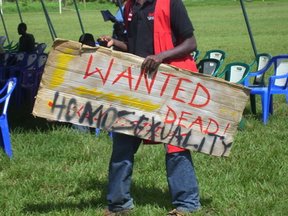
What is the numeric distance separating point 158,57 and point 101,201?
140 centimetres

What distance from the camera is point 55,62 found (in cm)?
368

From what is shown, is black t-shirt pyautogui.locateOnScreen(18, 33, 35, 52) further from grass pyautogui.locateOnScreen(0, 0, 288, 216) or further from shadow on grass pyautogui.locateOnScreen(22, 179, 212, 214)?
shadow on grass pyautogui.locateOnScreen(22, 179, 212, 214)

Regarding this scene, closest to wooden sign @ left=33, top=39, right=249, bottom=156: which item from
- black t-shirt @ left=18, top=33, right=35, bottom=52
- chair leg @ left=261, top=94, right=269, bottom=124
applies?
chair leg @ left=261, top=94, right=269, bottom=124

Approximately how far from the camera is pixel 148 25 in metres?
3.62

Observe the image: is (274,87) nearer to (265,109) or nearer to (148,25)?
(265,109)

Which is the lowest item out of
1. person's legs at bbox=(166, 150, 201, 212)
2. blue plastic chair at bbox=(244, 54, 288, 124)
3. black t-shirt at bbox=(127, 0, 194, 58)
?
blue plastic chair at bbox=(244, 54, 288, 124)

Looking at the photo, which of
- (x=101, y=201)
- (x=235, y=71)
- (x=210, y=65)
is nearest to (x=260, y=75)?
(x=235, y=71)

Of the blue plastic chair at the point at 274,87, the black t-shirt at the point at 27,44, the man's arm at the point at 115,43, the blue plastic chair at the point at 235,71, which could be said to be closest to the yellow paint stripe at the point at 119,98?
the man's arm at the point at 115,43

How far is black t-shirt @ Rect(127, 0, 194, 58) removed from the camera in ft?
11.7

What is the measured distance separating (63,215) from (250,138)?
116 inches

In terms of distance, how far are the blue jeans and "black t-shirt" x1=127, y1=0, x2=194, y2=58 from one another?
0.62 meters

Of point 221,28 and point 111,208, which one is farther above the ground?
point 111,208

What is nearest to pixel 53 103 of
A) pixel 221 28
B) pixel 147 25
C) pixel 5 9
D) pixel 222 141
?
pixel 147 25

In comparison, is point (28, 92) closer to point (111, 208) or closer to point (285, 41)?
point (111, 208)
